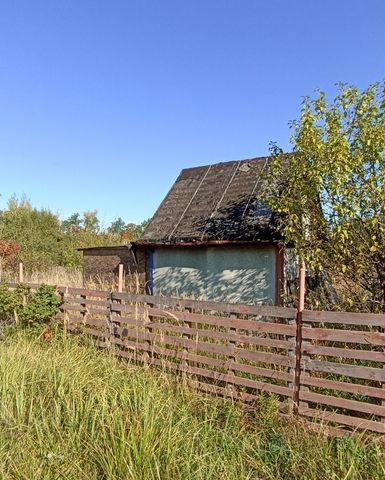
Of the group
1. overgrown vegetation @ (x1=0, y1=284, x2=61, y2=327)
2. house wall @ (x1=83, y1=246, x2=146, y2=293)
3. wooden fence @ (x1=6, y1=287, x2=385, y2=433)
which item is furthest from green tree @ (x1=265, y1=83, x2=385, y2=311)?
house wall @ (x1=83, y1=246, x2=146, y2=293)

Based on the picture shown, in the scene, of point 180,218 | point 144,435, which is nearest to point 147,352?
point 144,435

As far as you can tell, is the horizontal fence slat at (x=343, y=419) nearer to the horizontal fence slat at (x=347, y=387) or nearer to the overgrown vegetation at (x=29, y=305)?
the horizontal fence slat at (x=347, y=387)

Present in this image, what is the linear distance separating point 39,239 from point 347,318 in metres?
24.2

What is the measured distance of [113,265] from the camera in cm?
1596

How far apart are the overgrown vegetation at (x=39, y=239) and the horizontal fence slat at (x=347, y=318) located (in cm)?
2108

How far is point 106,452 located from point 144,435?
0.33m

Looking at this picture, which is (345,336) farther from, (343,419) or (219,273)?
(219,273)

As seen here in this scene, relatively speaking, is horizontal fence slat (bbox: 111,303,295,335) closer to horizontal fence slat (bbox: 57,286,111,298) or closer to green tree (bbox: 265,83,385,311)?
horizontal fence slat (bbox: 57,286,111,298)

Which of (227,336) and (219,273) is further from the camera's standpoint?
(219,273)

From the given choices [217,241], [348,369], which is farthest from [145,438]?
[217,241]

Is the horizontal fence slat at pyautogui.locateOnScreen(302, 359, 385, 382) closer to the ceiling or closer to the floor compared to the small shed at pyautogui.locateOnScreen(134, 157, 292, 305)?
closer to the floor

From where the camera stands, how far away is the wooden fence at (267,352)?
4.26 metres

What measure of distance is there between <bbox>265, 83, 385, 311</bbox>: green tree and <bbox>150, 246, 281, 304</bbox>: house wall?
133 inches

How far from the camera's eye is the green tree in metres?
7.15
